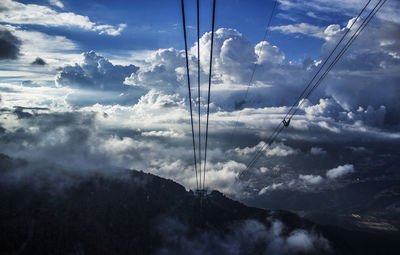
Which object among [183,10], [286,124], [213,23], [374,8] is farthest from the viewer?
[286,124]

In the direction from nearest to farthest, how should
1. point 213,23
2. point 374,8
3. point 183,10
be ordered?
point 183,10 < point 213,23 < point 374,8

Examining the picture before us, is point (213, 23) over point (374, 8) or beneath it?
beneath

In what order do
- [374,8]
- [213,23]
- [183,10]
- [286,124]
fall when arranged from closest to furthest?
[183,10], [213,23], [374,8], [286,124]

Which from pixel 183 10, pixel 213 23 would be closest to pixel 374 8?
pixel 213 23

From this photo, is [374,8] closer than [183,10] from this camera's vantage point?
No

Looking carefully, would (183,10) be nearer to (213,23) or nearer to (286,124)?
(213,23)

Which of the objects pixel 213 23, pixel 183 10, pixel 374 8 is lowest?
pixel 183 10

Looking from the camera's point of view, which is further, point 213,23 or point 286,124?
point 286,124

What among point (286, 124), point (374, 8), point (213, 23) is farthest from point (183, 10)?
point (286, 124)

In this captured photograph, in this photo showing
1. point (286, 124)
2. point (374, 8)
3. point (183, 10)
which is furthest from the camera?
point (286, 124)

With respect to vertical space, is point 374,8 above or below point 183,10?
above
